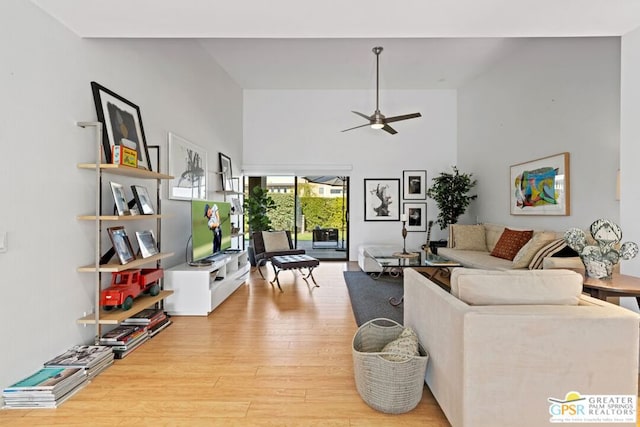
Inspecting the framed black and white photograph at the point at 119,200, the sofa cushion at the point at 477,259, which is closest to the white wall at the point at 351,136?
the sofa cushion at the point at 477,259

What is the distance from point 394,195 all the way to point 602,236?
4.78 meters

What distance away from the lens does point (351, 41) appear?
185 inches

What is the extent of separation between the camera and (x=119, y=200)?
269cm

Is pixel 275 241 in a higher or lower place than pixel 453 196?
lower

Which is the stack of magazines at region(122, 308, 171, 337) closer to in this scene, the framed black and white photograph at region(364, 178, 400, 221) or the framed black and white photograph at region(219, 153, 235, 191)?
the framed black and white photograph at region(219, 153, 235, 191)

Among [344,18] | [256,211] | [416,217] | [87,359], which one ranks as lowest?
[87,359]

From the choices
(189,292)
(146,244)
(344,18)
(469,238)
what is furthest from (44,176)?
(469,238)

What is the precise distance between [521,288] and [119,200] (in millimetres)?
2904

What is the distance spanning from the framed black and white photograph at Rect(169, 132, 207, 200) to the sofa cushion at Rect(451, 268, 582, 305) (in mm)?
3213

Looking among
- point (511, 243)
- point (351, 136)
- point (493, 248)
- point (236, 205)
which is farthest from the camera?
point (351, 136)

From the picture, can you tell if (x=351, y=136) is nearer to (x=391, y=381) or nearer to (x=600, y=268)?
(x=600, y=268)

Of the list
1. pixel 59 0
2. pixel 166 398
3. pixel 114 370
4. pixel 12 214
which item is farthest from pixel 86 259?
pixel 59 0

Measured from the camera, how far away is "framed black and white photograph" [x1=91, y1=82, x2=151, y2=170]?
2723mm

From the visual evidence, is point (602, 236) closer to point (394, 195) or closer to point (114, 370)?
point (114, 370)
